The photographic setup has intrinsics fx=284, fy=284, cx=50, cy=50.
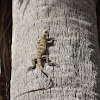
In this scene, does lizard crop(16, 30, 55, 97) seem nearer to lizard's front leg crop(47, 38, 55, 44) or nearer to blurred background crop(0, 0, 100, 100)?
lizard's front leg crop(47, 38, 55, 44)

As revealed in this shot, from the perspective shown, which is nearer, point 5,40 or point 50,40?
point 50,40

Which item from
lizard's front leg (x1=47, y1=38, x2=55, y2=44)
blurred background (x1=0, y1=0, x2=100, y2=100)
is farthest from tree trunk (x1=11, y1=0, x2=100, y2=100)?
blurred background (x1=0, y1=0, x2=100, y2=100)

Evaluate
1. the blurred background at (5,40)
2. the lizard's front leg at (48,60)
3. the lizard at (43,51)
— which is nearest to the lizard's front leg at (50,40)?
the lizard at (43,51)

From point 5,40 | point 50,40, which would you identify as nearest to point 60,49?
point 50,40

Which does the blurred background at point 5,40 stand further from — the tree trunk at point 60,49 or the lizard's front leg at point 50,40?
the lizard's front leg at point 50,40

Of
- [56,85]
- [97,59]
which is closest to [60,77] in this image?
[56,85]

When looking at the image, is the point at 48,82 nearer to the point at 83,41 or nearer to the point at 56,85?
the point at 56,85

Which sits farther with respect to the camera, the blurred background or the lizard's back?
the blurred background

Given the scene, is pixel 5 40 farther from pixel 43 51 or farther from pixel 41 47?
pixel 43 51
